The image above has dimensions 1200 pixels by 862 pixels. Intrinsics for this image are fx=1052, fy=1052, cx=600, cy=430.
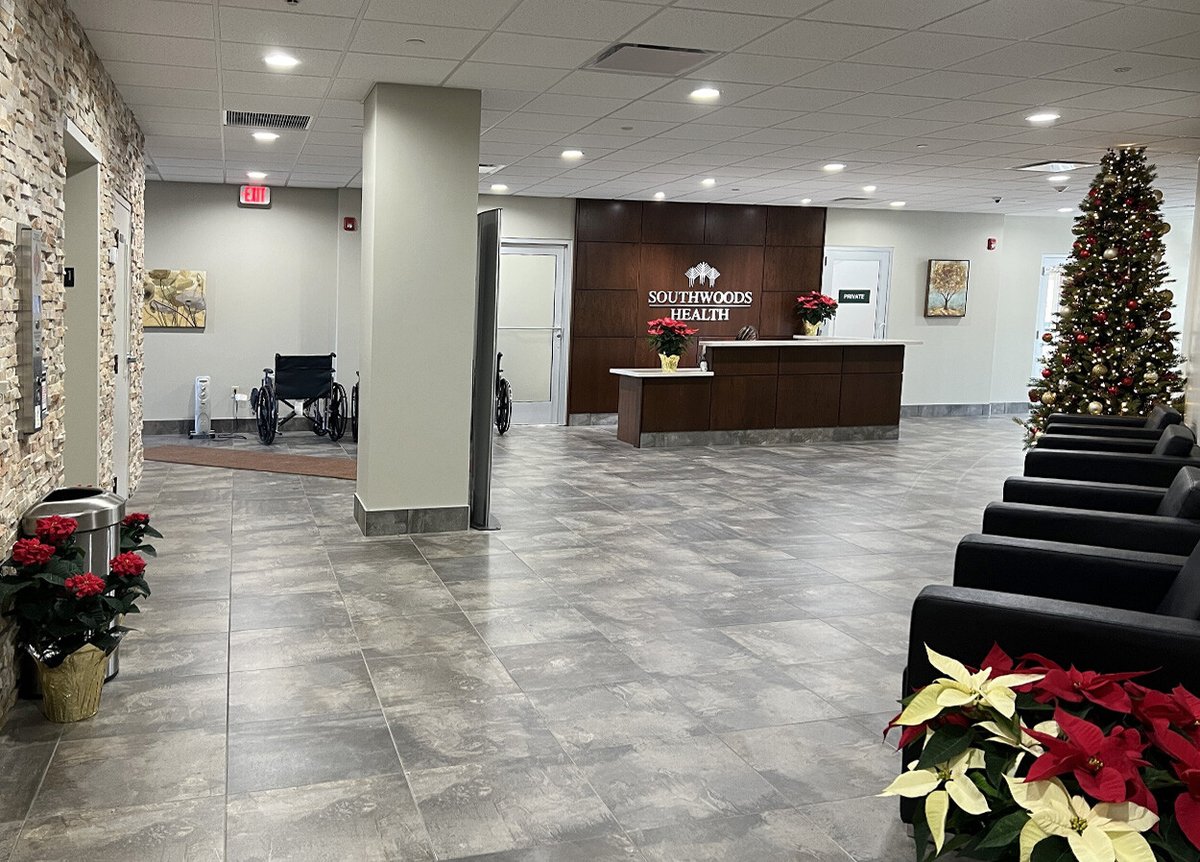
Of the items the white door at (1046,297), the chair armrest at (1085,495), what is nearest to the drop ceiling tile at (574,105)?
the chair armrest at (1085,495)

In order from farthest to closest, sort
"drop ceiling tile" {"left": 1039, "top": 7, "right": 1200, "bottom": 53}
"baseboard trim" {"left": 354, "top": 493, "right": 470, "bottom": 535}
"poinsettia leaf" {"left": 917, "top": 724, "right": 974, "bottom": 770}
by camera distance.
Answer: "baseboard trim" {"left": 354, "top": 493, "right": 470, "bottom": 535}, "drop ceiling tile" {"left": 1039, "top": 7, "right": 1200, "bottom": 53}, "poinsettia leaf" {"left": 917, "top": 724, "right": 974, "bottom": 770}

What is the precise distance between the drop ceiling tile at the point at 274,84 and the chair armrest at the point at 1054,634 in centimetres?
495

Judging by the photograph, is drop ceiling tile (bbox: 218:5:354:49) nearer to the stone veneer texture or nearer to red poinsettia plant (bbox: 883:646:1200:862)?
the stone veneer texture

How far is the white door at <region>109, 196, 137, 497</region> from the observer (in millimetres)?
7211

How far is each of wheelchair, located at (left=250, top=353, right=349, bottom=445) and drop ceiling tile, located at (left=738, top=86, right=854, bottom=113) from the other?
6.40 metres

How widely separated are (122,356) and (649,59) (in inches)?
170

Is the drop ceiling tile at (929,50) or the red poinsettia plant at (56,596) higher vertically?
the drop ceiling tile at (929,50)

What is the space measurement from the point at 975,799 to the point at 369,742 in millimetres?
2387

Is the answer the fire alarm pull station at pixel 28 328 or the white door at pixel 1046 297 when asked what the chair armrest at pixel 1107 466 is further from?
the white door at pixel 1046 297

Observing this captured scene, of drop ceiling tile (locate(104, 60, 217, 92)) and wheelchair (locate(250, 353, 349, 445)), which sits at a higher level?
drop ceiling tile (locate(104, 60, 217, 92))

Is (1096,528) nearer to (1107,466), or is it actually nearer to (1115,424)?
(1107,466)

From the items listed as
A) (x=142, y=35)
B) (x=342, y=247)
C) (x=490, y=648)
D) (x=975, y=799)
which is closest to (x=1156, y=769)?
(x=975, y=799)

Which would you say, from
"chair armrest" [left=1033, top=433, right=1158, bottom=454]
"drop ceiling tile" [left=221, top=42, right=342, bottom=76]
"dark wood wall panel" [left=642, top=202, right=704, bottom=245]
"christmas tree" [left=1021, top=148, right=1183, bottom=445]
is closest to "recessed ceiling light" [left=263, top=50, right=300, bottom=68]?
"drop ceiling tile" [left=221, top=42, right=342, bottom=76]

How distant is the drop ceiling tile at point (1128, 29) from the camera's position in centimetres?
459
